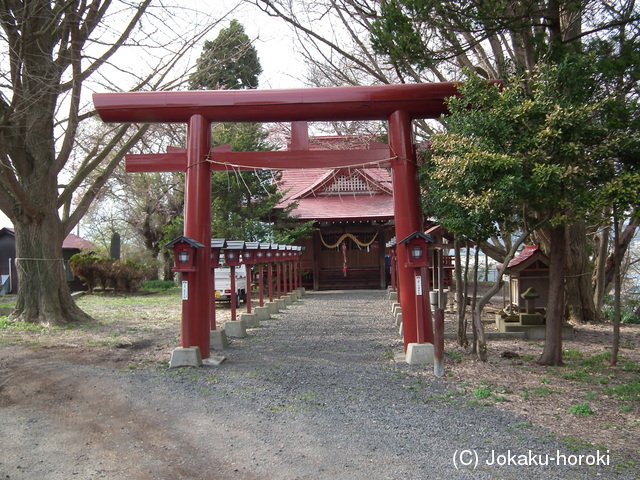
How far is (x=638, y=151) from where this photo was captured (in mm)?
6586

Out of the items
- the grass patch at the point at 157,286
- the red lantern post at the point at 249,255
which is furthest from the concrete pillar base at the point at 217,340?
the grass patch at the point at 157,286

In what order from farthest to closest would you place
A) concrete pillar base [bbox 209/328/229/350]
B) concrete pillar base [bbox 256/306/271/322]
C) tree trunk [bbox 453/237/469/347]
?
concrete pillar base [bbox 256/306/271/322]
concrete pillar base [bbox 209/328/229/350]
tree trunk [bbox 453/237/469/347]

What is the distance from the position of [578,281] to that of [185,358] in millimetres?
9337

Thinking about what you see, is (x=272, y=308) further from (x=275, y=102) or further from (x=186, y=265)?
(x=275, y=102)

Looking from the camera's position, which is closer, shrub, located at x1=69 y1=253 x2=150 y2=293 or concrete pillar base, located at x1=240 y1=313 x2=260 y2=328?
concrete pillar base, located at x1=240 y1=313 x2=260 y2=328

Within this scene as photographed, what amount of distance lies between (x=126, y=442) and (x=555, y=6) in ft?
25.9

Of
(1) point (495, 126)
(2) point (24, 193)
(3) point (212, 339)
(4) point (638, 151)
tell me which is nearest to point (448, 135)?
(1) point (495, 126)

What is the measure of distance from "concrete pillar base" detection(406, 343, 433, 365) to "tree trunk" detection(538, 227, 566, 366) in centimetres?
170

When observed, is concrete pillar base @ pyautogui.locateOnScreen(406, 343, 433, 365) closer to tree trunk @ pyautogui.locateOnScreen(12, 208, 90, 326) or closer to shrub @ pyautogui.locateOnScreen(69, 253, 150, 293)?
tree trunk @ pyautogui.locateOnScreen(12, 208, 90, 326)

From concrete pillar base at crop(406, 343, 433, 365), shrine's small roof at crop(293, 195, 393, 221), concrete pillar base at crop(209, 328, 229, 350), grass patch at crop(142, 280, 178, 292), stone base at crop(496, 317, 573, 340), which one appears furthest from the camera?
grass patch at crop(142, 280, 178, 292)

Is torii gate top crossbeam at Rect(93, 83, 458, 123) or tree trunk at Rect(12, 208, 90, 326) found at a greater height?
torii gate top crossbeam at Rect(93, 83, 458, 123)

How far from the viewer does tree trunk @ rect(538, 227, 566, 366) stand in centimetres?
776

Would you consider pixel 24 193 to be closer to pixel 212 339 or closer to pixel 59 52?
pixel 59 52

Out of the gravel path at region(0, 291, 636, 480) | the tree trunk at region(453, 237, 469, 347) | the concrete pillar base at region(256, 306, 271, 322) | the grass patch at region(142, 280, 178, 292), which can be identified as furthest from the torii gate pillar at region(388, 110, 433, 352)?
the grass patch at region(142, 280, 178, 292)
